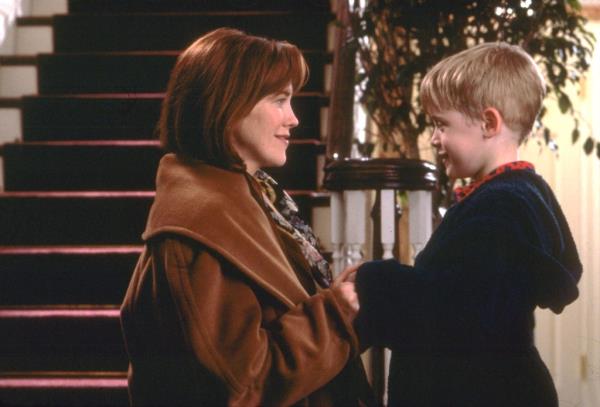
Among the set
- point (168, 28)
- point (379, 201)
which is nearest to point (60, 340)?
point (379, 201)

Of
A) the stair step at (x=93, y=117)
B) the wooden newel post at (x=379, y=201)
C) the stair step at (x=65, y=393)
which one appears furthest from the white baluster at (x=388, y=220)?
the stair step at (x=93, y=117)

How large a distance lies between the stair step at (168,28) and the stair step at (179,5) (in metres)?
0.21

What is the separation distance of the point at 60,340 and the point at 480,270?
220cm

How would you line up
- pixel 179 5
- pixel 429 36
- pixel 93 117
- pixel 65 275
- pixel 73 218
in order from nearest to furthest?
pixel 429 36
pixel 65 275
pixel 73 218
pixel 93 117
pixel 179 5

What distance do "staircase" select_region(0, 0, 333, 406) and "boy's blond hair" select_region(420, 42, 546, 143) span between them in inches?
71.5

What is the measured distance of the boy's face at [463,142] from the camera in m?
1.40

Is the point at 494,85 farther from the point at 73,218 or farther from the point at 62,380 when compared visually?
the point at 73,218

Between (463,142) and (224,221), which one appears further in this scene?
(463,142)

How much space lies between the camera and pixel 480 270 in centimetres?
123

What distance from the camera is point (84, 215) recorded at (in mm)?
3371

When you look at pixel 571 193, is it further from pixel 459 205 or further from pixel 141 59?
pixel 459 205

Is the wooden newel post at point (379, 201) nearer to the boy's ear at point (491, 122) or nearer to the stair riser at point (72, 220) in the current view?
the boy's ear at point (491, 122)

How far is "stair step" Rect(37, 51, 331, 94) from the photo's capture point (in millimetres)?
3855

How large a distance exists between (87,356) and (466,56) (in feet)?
6.96
